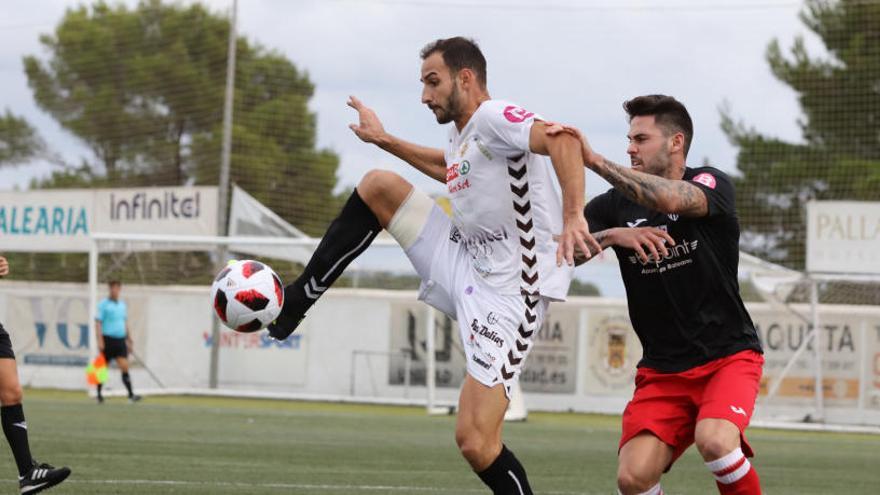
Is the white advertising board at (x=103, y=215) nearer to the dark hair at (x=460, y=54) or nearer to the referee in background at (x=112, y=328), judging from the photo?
the referee in background at (x=112, y=328)

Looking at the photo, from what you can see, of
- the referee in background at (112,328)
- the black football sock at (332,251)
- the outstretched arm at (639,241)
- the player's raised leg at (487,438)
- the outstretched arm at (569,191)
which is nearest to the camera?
the outstretched arm at (569,191)

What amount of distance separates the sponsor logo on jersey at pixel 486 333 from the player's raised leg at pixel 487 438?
0.20m

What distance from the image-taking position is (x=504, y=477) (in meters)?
6.28

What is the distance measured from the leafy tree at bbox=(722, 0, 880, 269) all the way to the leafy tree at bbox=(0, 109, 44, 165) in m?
24.5

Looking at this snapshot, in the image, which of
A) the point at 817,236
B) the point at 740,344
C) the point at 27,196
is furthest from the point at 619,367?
the point at 740,344

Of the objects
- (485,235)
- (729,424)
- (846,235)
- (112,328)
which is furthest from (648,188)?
(112,328)

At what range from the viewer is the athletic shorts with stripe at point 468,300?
6363mm

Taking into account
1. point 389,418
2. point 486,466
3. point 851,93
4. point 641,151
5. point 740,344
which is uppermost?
point 851,93

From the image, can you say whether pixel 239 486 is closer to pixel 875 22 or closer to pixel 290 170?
pixel 875 22

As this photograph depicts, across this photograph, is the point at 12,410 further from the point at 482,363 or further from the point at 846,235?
the point at 846,235

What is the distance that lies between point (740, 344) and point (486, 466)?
1.28m

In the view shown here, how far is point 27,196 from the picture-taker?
26297 mm

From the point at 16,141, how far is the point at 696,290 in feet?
144

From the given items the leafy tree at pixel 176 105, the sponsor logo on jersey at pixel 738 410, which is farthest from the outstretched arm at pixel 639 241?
the leafy tree at pixel 176 105
